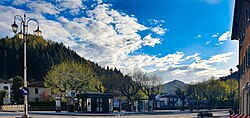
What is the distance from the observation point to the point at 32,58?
439ft

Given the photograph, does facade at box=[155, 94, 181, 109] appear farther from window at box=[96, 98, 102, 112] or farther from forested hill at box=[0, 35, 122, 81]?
forested hill at box=[0, 35, 122, 81]

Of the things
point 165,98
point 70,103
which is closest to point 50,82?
point 70,103

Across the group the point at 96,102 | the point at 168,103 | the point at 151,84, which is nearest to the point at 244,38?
the point at 96,102

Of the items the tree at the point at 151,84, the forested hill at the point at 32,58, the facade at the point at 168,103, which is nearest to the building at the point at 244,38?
the facade at the point at 168,103

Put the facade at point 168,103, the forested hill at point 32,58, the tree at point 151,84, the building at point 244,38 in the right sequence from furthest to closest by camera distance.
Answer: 1. the forested hill at point 32,58
2. the tree at point 151,84
3. the facade at point 168,103
4. the building at point 244,38

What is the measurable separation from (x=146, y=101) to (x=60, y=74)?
21.4m

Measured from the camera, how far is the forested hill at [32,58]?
131 m

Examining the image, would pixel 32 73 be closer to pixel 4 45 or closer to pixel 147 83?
pixel 4 45

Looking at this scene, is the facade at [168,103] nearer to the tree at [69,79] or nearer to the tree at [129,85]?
the tree at [129,85]

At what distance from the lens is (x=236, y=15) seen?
24.8 metres

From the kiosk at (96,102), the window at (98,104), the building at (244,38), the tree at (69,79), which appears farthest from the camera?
the tree at (69,79)

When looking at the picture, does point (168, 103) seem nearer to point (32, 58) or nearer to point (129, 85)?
point (129, 85)

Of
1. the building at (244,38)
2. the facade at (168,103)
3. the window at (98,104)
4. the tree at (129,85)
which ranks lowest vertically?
the facade at (168,103)

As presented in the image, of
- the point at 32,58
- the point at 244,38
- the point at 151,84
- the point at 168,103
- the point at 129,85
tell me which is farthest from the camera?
the point at 32,58
